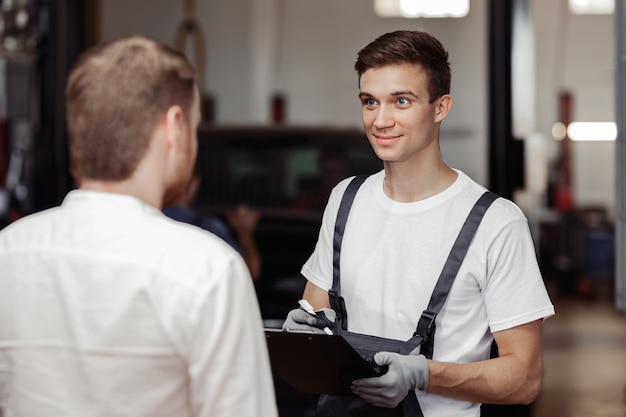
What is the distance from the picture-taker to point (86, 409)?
1406 millimetres

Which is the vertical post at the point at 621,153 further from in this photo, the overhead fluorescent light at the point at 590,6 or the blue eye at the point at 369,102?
the overhead fluorescent light at the point at 590,6

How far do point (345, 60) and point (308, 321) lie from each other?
1161cm

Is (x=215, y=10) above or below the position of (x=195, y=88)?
above

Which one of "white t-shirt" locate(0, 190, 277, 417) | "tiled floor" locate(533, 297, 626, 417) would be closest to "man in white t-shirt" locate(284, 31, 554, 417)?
"white t-shirt" locate(0, 190, 277, 417)

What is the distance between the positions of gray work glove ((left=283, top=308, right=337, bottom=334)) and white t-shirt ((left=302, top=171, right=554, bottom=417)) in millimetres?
69

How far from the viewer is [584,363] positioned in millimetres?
7832

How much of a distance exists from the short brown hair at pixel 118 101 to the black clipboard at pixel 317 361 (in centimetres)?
57

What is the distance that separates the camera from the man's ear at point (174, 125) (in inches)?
55.2

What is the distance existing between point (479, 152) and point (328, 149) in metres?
8.26

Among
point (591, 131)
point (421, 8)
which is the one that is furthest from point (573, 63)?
point (421, 8)

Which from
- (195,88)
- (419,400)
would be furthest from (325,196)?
(195,88)

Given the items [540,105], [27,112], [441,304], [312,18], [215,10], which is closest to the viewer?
[441,304]

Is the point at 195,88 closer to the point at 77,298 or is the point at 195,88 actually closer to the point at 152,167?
the point at 152,167

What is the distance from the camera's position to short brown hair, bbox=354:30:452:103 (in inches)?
73.7
